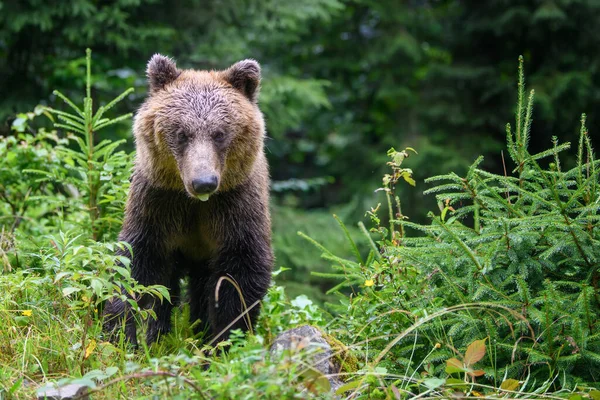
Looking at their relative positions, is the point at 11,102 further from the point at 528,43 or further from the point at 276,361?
the point at 528,43

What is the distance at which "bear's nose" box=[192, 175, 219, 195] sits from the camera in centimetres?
437

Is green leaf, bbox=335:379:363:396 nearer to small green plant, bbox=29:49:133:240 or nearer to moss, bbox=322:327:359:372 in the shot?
moss, bbox=322:327:359:372

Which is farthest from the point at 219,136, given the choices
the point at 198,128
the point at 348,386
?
the point at 348,386

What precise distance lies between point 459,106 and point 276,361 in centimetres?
1131

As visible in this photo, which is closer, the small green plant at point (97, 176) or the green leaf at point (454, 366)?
the green leaf at point (454, 366)

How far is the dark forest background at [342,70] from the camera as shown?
10531 mm

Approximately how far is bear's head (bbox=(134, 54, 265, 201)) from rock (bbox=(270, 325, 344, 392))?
38.6 inches

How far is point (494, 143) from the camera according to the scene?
1303 centimetres

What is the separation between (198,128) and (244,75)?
2.33 feet

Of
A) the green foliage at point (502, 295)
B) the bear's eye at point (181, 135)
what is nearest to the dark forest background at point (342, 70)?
the bear's eye at point (181, 135)

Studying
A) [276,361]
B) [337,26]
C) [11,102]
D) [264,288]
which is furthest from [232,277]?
[337,26]

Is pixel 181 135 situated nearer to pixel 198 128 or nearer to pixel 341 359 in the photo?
pixel 198 128

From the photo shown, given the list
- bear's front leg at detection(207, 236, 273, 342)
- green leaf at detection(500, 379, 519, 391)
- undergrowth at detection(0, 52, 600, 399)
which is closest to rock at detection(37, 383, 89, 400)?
undergrowth at detection(0, 52, 600, 399)

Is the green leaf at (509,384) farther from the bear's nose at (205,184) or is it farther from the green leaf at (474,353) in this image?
the bear's nose at (205,184)
